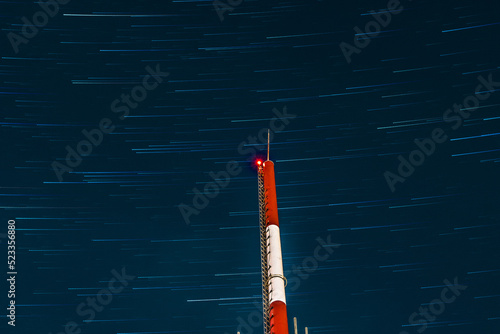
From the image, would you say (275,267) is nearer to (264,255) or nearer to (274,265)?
(274,265)

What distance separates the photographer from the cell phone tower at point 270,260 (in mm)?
22203

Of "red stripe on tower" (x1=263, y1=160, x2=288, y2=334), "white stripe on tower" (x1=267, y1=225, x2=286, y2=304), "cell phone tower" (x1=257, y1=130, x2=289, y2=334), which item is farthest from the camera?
"white stripe on tower" (x1=267, y1=225, x2=286, y2=304)

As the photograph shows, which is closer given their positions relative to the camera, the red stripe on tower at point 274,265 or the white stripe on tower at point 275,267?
the red stripe on tower at point 274,265

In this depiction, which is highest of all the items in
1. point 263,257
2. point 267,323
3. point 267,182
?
point 267,182

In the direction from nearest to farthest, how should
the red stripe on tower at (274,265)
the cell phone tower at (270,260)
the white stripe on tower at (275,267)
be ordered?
the red stripe on tower at (274,265) → the cell phone tower at (270,260) → the white stripe on tower at (275,267)

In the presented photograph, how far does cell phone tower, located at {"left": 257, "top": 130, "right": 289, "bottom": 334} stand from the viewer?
22203 millimetres

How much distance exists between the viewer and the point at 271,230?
25.7 m

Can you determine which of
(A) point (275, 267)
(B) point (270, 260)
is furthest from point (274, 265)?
A: (B) point (270, 260)

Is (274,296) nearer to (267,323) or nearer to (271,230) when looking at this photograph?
(267,323)

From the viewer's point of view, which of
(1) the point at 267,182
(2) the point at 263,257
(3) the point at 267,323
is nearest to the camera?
(3) the point at 267,323

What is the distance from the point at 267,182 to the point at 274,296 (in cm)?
643

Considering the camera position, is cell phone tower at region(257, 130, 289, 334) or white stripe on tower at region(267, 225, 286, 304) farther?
white stripe on tower at region(267, 225, 286, 304)

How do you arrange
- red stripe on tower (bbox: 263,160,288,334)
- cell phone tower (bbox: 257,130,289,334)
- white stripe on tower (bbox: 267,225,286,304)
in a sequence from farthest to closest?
white stripe on tower (bbox: 267,225,286,304) → cell phone tower (bbox: 257,130,289,334) → red stripe on tower (bbox: 263,160,288,334)

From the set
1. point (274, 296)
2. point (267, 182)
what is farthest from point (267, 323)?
point (267, 182)
